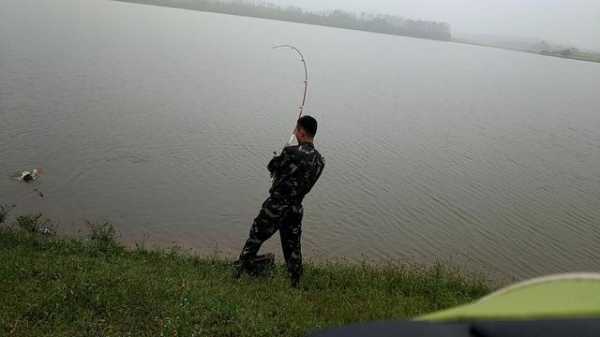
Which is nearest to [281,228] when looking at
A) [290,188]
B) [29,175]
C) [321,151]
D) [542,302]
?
[290,188]

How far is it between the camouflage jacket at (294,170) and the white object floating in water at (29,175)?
9.36 m

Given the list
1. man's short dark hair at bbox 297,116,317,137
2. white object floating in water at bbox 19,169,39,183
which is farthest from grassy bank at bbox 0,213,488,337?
white object floating in water at bbox 19,169,39,183

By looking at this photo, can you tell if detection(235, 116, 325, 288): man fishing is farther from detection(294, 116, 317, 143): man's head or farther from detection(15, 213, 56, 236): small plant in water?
detection(15, 213, 56, 236): small plant in water

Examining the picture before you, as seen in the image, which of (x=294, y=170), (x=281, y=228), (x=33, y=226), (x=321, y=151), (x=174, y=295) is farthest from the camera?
(x=321, y=151)

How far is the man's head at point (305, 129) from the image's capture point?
661 cm

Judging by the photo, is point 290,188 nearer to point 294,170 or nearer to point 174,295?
point 294,170

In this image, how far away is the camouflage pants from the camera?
6938mm

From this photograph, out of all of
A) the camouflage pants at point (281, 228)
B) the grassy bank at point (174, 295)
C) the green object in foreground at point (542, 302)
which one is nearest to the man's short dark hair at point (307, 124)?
the camouflage pants at point (281, 228)

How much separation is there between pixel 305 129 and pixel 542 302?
195 inches

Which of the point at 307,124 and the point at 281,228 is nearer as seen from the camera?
the point at 307,124

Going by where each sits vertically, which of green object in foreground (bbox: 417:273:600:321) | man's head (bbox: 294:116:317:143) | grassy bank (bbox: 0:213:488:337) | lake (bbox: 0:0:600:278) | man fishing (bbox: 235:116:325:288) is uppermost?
green object in foreground (bbox: 417:273:600:321)

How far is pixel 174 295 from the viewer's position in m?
5.91

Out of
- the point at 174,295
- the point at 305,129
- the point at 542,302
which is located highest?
the point at 542,302

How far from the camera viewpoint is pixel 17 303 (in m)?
5.29
